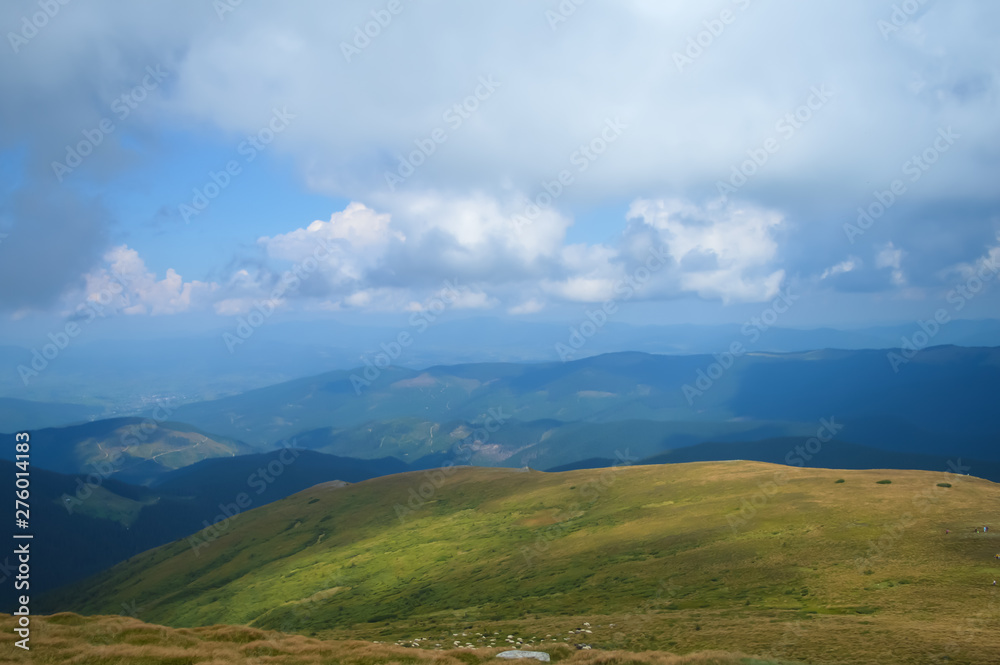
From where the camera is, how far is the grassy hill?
44125mm

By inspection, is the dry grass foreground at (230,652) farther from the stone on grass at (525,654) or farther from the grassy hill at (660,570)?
the grassy hill at (660,570)

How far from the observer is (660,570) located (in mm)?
69000

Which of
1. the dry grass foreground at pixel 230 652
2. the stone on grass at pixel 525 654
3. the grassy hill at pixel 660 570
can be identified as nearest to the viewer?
the dry grass foreground at pixel 230 652

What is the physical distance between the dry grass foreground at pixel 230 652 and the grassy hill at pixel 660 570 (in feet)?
30.9

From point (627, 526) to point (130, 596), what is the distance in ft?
500

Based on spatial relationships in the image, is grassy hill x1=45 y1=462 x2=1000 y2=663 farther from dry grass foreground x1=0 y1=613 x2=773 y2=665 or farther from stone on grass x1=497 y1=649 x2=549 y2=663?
stone on grass x1=497 y1=649 x2=549 y2=663

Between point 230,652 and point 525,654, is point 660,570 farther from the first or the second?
point 230,652

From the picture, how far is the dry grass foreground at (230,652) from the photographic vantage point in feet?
112

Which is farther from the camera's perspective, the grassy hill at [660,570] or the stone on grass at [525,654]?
the grassy hill at [660,570]

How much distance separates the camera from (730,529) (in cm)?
7944

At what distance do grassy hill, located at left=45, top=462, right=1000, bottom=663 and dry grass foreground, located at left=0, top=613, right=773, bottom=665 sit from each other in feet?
30.9

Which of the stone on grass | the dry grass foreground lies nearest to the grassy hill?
the dry grass foreground

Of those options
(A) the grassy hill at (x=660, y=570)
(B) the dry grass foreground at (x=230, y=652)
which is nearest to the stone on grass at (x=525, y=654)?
(B) the dry grass foreground at (x=230, y=652)

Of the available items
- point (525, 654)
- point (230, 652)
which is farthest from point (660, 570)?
point (230, 652)
